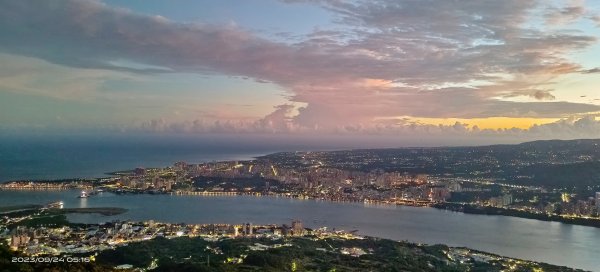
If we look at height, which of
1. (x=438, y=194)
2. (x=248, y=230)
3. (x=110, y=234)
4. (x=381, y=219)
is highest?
(x=438, y=194)

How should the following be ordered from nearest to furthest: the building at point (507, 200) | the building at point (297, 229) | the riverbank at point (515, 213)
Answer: the building at point (297, 229) < the riverbank at point (515, 213) < the building at point (507, 200)

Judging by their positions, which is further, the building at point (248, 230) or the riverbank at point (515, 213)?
the riverbank at point (515, 213)

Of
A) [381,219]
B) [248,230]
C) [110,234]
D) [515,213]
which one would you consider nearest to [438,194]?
[515,213]

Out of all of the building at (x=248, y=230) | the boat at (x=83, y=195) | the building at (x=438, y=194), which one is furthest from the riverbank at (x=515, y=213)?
the boat at (x=83, y=195)

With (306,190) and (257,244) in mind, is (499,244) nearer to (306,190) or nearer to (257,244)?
(257,244)

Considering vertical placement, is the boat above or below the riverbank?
above

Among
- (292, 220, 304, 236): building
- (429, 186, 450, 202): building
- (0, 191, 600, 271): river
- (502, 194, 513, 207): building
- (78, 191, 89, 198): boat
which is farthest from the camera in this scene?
(429, 186, 450, 202): building

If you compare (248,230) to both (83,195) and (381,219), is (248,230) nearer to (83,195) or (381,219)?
(381,219)

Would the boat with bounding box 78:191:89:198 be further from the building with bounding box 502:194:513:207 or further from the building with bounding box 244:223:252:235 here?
the building with bounding box 502:194:513:207

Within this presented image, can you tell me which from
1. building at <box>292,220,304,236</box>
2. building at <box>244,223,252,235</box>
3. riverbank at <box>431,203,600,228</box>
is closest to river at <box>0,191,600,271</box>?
riverbank at <box>431,203,600,228</box>

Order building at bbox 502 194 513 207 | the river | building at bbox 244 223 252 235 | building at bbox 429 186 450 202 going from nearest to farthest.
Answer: building at bbox 244 223 252 235 → the river → building at bbox 502 194 513 207 → building at bbox 429 186 450 202

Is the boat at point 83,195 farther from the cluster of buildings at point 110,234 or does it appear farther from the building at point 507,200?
the building at point 507,200

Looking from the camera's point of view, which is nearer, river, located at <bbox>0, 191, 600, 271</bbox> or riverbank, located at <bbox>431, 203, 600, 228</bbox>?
river, located at <bbox>0, 191, 600, 271</bbox>

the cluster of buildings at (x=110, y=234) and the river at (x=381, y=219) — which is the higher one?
the cluster of buildings at (x=110, y=234)
